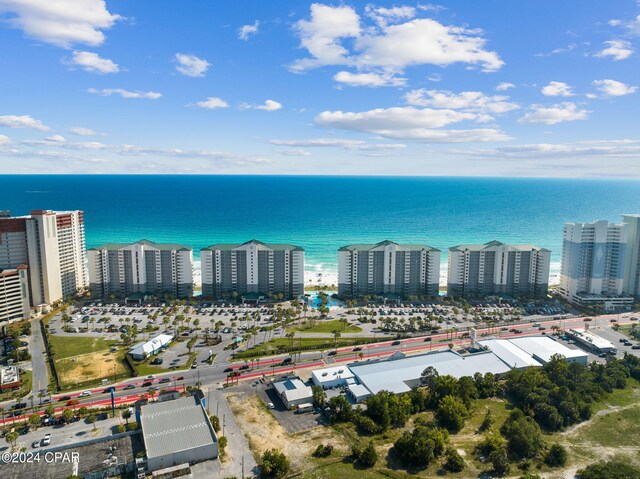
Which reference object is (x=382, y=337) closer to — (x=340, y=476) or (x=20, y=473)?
(x=340, y=476)

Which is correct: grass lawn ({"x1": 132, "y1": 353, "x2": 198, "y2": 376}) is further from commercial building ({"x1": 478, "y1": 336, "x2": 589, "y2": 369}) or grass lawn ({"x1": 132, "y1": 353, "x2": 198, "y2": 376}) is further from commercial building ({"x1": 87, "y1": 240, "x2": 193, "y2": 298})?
commercial building ({"x1": 478, "y1": 336, "x2": 589, "y2": 369})

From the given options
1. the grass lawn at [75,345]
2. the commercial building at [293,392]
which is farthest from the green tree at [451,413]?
the grass lawn at [75,345]

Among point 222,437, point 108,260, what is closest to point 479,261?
point 222,437

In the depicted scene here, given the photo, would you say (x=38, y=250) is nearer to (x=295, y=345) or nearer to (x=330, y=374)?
(x=295, y=345)

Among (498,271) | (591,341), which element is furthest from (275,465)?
(498,271)

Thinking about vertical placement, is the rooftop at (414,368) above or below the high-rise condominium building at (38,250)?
below

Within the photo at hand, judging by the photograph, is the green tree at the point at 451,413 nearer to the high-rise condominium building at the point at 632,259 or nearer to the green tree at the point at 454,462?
the green tree at the point at 454,462
